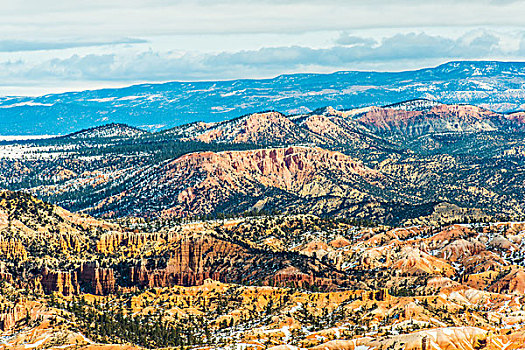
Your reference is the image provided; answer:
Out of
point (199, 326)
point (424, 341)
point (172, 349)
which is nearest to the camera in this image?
point (424, 341)

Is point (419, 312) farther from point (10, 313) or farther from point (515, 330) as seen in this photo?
point (10, 313)

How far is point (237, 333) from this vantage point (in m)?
184

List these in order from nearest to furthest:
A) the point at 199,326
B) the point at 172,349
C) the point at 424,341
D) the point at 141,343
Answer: the point at 424,341, the point at 172,349, the point at 141,343, the point at 199,326

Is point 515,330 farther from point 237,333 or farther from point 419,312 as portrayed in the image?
point 237,333

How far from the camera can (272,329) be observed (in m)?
182

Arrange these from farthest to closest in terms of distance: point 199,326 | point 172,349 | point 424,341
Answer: point 199,326 < point 172,349 < point 424,341

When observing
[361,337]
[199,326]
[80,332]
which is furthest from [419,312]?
[80,332]

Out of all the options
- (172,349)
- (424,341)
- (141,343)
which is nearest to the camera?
(424,341)

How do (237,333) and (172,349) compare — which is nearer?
(172,349)

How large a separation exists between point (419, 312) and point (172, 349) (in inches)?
2062

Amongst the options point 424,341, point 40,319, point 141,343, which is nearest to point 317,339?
point 424,341

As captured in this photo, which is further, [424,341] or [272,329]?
[272,329]

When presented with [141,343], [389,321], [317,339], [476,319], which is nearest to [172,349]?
[141,343]

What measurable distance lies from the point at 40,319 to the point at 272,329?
156 ft
